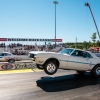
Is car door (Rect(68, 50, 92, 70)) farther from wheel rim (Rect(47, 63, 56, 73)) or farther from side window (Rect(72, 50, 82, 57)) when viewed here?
wheel rim (Rect(47, 63, 56, 73))

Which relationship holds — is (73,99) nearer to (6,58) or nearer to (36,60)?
(36,60)

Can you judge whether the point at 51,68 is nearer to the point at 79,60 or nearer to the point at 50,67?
the point at 50,67

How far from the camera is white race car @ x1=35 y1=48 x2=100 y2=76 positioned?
9.03 m

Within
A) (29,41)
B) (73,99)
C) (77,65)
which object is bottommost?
(73,99)

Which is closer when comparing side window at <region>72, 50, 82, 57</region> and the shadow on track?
the shadow on track

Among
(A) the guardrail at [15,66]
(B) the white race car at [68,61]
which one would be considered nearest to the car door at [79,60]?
(B) the white race car at [68,61]

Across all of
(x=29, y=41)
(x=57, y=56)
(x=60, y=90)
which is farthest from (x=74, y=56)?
(x=29, y=41)

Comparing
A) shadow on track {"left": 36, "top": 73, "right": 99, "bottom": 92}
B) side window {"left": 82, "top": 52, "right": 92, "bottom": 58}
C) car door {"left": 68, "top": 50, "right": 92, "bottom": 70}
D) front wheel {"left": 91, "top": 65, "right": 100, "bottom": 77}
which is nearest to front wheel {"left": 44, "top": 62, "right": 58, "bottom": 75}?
shadow on track {"left": 36, "top": 73, "right": 99, "bottom": 92}

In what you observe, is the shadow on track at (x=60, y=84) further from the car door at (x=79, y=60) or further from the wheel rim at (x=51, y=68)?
the car door at (x=79, y=60)

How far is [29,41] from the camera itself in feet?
116

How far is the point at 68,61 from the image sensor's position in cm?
961

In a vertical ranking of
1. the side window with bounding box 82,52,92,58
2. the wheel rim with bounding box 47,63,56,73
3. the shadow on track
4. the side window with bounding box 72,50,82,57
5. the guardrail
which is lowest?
the shadow on track

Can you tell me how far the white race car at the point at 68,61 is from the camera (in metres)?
9.03

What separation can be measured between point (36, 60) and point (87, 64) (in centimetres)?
344
